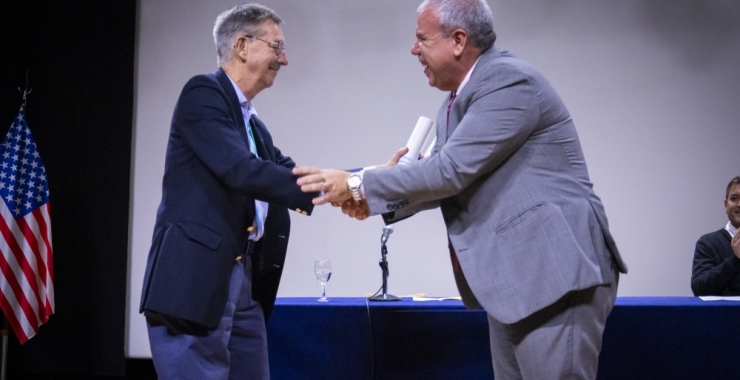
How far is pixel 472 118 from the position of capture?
174 cm

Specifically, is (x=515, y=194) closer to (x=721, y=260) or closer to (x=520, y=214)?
(x=520, y=214)

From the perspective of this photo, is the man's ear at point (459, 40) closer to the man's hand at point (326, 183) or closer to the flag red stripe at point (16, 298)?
the man's hand at point (326, 183)

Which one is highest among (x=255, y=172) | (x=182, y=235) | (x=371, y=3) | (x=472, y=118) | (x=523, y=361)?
(x=371, y=3)

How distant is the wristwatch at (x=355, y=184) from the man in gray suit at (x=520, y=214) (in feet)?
0.23

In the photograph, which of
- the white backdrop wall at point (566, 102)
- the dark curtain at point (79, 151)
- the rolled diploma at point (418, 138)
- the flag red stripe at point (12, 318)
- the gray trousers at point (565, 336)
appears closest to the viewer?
the gray trousers at point (565, 336)

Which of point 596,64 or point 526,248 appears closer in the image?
point 526,248

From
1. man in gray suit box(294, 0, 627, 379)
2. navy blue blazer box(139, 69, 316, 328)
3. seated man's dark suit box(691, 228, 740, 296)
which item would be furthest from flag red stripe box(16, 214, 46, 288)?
seated man's dark suit box(691, 228, 740, 296)

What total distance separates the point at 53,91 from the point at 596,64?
4.05 metres

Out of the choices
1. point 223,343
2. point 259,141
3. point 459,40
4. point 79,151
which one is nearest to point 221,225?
point 223,343

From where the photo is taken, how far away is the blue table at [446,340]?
274cm

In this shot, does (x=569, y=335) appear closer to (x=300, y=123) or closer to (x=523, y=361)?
(x=523, y=361)

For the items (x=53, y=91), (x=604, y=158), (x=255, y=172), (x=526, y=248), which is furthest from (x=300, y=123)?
(x=526, y=248)

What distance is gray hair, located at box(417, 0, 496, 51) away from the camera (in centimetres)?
191

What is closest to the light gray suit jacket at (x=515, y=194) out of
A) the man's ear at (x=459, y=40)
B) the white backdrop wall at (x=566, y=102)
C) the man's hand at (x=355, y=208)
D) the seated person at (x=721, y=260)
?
the man's ear at (x=459, y=40)
